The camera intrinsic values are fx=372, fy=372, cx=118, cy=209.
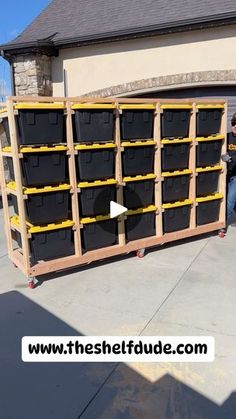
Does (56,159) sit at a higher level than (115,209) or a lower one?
higher

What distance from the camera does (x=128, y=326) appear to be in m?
3.14

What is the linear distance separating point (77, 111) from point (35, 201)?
1047 millimetres

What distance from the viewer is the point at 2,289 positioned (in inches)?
157

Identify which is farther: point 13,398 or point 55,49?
point 55,49

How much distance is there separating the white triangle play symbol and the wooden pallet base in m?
0.42

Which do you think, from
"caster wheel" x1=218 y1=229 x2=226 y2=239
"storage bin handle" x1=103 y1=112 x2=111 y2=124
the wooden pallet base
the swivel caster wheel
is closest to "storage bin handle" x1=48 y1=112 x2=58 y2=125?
"storage bin handle" x1=103 y1=112 x2=111 y2=124

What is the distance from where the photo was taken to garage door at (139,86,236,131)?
24.3 feet

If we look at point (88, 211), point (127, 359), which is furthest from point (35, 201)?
point (127, 359)

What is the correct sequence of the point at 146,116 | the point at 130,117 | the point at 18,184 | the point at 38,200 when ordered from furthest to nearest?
the point at 146,116
the point at 130,117
the point at 38,200
the point at 18,184

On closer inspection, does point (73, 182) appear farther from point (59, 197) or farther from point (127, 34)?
point (127, 34)

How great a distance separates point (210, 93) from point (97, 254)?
4.85 m

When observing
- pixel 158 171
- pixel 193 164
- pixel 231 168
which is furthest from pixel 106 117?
pixel 231 168

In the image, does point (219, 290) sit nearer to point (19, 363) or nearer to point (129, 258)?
point (129, 258)

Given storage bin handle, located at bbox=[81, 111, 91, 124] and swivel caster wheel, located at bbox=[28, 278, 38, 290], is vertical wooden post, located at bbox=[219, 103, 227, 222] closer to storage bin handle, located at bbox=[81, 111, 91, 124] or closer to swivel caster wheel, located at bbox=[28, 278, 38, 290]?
storage bin handle, located at bbox=[81, 111, 91, 124]
